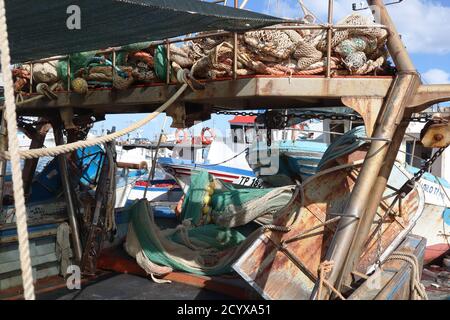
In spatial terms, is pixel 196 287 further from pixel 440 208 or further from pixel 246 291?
pixel 440 208

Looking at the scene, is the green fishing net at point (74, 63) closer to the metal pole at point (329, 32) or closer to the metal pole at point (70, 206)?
the metal pole at point (70, 206)

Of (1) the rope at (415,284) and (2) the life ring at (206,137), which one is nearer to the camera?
(1) the rope at (415,284)

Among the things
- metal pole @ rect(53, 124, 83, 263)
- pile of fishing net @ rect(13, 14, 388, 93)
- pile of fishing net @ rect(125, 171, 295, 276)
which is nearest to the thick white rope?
pile of fishing net @ rect(13, 14, 388, 93)

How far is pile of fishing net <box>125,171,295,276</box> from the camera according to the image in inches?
217

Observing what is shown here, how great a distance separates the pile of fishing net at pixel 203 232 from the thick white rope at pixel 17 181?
9.87 feet

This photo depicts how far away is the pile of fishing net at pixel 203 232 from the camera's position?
5512mm

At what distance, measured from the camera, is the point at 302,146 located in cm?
1310

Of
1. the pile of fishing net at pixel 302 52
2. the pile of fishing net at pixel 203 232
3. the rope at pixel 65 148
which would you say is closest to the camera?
Result: the rope at pixel 65 148

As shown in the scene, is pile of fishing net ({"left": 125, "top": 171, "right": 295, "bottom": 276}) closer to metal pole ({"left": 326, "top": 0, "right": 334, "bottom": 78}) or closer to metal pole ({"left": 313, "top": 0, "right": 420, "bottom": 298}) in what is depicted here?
metal pole ({"left": 313, "top": 0, "right": 420, "bottom": 298})

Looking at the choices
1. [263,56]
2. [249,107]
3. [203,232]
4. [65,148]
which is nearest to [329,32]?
[263,56]

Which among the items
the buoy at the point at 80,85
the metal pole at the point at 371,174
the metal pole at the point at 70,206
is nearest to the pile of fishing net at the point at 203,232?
the metal pole at the point at 70,206

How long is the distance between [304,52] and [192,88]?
3.77ft

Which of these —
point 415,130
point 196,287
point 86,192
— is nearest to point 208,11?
point 196,287

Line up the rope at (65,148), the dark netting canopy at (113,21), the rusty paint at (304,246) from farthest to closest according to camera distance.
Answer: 1. the rusty paint at (304,246)
2. the dark netting canopy at (113,21)
3. the rope at (65,148)
